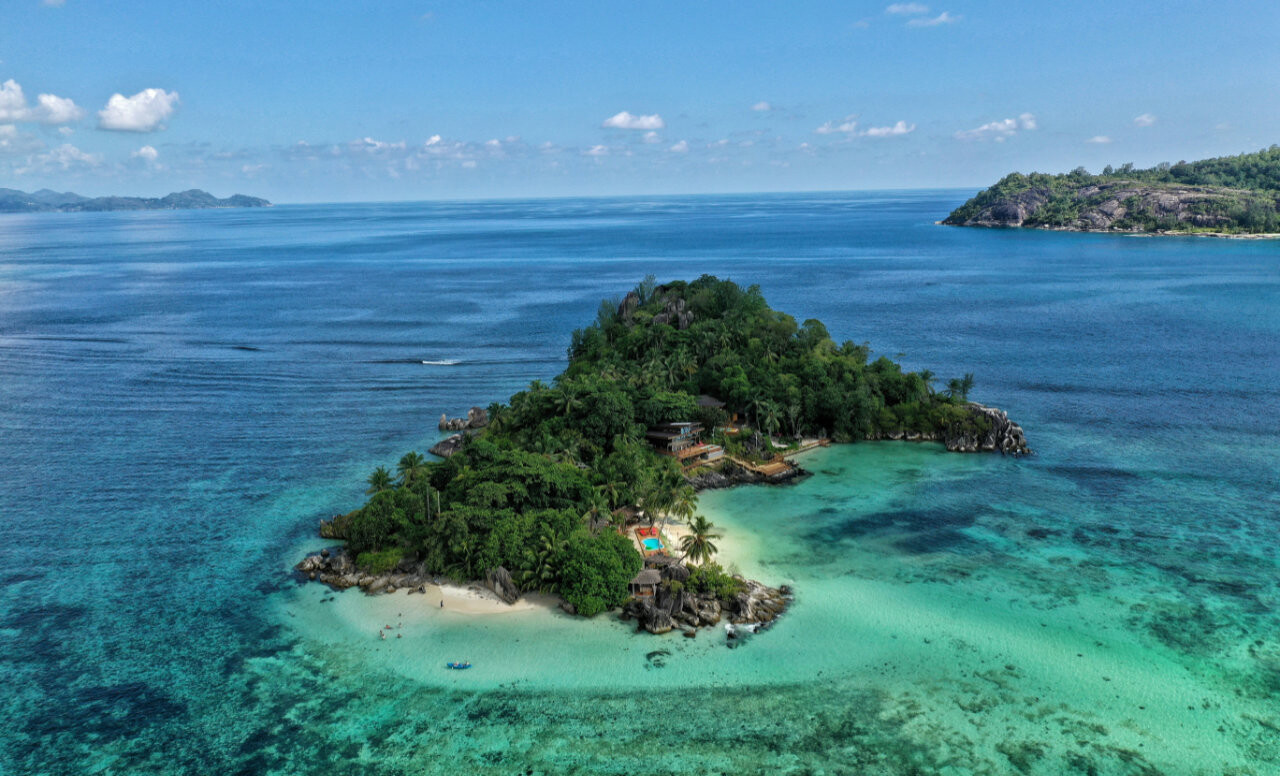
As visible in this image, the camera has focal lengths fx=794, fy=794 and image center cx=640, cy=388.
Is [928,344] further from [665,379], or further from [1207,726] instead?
[1207,726]

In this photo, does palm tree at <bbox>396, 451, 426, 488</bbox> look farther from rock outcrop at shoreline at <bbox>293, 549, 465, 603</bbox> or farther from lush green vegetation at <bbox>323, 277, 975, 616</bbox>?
rock outcrop at shoreline at <bbox>293, 549, 465, 603</bbox>

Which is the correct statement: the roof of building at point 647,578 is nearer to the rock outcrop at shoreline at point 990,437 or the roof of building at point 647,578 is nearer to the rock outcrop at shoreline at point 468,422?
the rock outcrop at shoreline at point 468,422

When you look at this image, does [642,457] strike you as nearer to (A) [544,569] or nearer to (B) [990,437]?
(A) [544,569]

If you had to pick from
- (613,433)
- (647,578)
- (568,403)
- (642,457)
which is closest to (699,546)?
(647,578)

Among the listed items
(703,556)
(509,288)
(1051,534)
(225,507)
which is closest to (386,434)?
(225,507)

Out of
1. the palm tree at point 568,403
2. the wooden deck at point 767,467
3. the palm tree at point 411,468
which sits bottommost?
the wooden deck at point 767,467

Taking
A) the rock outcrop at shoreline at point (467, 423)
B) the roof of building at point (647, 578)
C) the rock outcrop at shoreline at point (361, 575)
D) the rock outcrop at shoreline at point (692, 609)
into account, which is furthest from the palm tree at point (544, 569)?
the rock outcrop at shoreline at point (467, 423)

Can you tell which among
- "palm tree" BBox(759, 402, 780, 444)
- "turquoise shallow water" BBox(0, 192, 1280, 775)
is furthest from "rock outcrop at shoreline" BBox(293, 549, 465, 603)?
"palm tree" BBox(759, 402, 780, 444)
